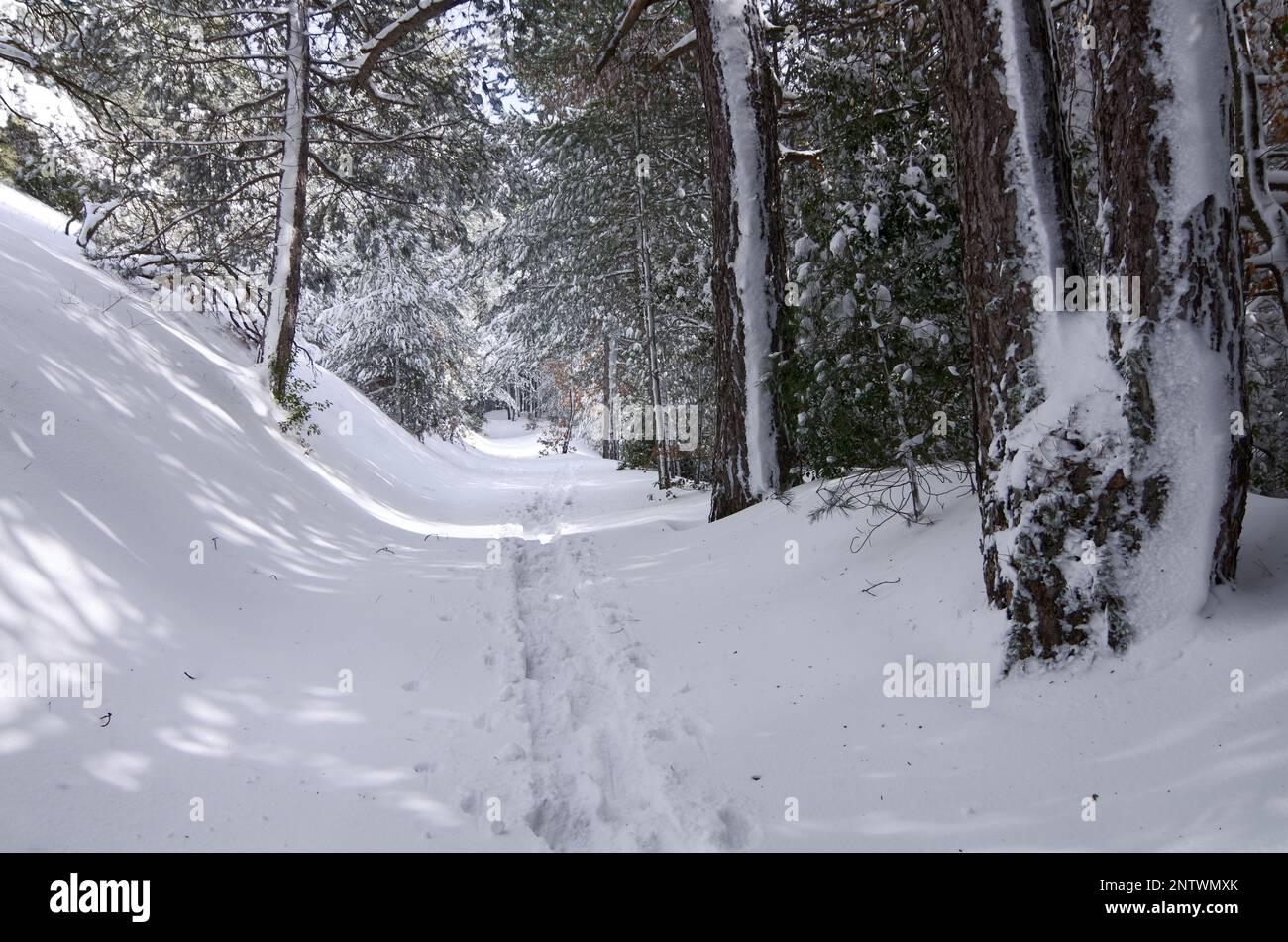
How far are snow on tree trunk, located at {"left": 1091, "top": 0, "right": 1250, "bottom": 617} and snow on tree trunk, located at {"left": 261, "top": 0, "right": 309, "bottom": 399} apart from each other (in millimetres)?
9505

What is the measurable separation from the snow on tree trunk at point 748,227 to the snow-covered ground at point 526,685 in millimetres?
848

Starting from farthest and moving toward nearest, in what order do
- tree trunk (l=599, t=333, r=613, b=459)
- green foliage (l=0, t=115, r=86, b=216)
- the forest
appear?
tree trunk (l=599, t=333, r=613, b=459)
green foliage (l=0, t=115, r=86, b=216)
the forest

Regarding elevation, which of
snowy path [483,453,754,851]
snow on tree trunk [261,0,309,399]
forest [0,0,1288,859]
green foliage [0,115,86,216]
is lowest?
snowy path [483,453,754,851]

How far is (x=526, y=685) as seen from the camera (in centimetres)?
441

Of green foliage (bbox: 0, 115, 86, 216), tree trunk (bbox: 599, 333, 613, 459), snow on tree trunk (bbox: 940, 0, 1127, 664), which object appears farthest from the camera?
tree trunk (bbox: 599, 333, 613, 459)

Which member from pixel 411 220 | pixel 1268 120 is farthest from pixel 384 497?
pixel 1268 120

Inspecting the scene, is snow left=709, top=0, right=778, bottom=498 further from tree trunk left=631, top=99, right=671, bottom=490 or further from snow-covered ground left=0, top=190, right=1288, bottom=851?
tree trunk left=631, top=99, right=671, bottom=490

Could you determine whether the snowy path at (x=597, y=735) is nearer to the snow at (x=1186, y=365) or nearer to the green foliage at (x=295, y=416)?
the snow at (x=1186, y=365)

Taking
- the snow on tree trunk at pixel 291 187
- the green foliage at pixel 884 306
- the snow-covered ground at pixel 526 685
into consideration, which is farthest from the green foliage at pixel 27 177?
the green foliage at pixel 884 306

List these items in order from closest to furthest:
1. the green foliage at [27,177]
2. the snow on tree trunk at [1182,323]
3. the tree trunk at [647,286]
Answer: the snow on tree trunk at [1182,323] → the green foliage at [27,177] → the tree trunk at [647,286]

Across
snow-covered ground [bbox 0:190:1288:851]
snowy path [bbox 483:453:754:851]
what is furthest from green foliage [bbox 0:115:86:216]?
snowy path [bbox 483:453:754:851]

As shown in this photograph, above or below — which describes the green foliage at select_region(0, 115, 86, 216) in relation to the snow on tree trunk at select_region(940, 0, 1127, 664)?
above

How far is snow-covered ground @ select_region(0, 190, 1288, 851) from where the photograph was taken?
2.77 meters

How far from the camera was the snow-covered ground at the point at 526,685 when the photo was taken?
2.77 meters
